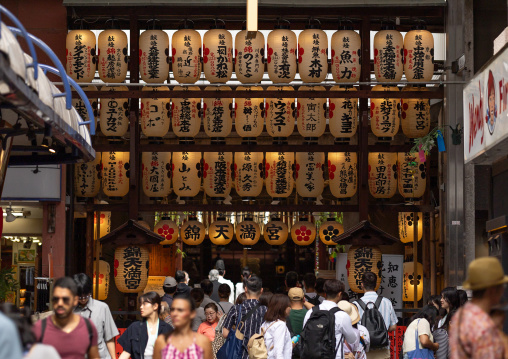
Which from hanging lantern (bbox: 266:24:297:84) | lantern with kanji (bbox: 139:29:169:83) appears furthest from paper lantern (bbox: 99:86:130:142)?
hanging lantern (bbox: 266:24:297:84)

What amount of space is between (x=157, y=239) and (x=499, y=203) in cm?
747

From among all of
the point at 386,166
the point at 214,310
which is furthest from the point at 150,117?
the point at 214,310

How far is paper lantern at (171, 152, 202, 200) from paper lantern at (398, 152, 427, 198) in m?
4.44

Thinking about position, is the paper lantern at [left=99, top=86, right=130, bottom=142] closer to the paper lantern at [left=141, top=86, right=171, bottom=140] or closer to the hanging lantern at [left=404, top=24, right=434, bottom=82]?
the paper lantern at [left=141, top=86, right=171, bottom=140]

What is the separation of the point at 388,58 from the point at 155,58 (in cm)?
491

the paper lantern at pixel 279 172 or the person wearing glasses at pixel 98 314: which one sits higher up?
the paper lantern at pixel 279 172

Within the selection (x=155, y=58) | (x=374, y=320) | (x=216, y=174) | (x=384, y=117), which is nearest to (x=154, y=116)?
(x=155, y=58)

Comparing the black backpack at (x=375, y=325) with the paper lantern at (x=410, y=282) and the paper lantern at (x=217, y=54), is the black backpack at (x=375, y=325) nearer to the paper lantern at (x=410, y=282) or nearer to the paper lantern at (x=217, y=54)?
the paper lantern at (x=217, y=54)

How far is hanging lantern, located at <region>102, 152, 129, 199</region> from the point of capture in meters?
18.6

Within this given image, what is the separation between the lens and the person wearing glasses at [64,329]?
730 cm

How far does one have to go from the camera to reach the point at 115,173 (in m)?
18.6

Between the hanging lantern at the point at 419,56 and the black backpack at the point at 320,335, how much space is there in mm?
9057

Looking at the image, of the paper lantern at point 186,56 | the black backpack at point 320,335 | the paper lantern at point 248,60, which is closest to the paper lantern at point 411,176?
the paper lantern at point 248,60

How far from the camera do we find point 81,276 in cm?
992
